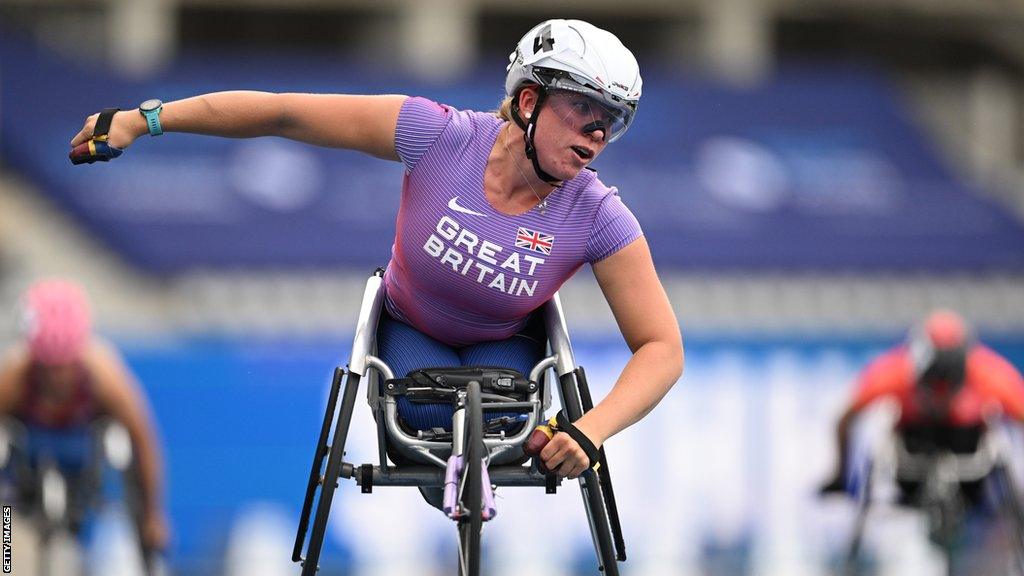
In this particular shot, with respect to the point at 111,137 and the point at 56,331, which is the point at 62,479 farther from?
the point at 111,137

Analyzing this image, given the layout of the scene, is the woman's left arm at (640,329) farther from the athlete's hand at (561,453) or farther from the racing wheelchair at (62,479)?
the racing wheelchair at (62,479)

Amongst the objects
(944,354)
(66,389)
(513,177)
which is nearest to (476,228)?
(513,177)

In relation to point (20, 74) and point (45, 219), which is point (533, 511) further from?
point (20, 74)

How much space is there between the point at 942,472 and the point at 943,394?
51 centimetres

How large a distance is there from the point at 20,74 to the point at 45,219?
6.48 ft

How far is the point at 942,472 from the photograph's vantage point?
34.7 ft

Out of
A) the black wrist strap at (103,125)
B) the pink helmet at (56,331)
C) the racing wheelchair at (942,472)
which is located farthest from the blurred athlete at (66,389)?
the black wrist strap at (103,125)

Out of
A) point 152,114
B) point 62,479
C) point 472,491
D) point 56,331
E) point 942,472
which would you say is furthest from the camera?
point 942,472

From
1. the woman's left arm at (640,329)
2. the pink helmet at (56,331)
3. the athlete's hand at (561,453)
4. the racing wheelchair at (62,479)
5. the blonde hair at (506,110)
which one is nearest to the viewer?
the athlete's hand at (561,453)

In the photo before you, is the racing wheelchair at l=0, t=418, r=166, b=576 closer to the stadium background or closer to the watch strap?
the stadium background

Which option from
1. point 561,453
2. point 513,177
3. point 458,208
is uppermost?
point 513,177

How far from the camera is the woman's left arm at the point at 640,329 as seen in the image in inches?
202

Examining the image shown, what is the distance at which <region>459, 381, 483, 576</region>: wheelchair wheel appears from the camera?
4.76 m

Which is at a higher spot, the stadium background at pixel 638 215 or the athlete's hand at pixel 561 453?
the stadium background at pixel 638 215
